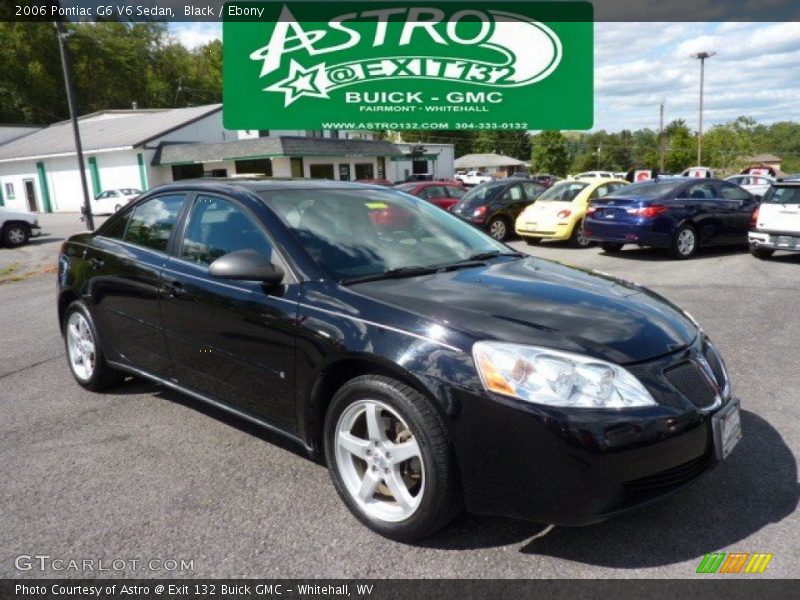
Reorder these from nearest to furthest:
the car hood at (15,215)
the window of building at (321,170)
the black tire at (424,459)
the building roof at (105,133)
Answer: the black tire at (424,459) → the car hood at (15,215) → the building roof at (105,133) → the window of building at (321,170)

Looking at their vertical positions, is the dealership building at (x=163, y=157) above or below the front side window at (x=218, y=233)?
above

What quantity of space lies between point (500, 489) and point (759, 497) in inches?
55.4

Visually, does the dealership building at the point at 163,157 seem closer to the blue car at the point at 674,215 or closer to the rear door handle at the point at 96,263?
the blue car at the point at 674,215

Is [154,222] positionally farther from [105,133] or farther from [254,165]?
[105,133]

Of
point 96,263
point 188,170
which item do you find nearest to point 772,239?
point 96,263

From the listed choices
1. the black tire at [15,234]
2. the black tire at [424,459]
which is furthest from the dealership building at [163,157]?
the black tire at [424,459]

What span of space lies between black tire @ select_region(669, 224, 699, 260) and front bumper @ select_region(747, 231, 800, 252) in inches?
37.7

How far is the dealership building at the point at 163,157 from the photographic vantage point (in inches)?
1416

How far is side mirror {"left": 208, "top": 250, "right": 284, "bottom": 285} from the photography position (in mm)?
3000

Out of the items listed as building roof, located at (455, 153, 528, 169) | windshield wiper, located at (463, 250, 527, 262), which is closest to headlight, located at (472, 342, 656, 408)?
windshield wiper, located at (463, 250, 527, 262)

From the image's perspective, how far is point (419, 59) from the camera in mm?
20766

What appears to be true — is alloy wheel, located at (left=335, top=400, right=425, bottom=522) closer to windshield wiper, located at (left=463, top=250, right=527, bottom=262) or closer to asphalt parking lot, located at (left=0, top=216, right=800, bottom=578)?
asphalt parking lot, located at (left=0, top=216, right=800, bottom=578)

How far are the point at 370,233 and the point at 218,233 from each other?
886mm

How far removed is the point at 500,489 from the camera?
8.00ft
